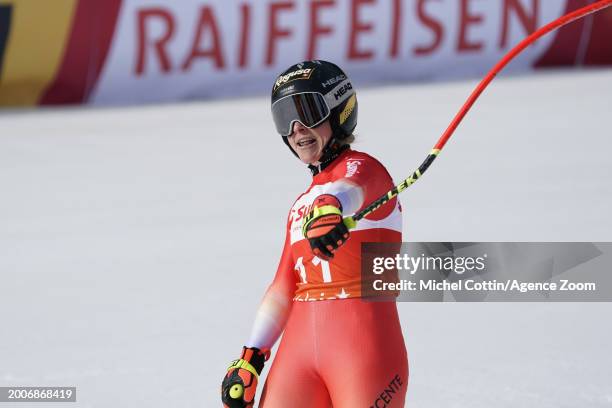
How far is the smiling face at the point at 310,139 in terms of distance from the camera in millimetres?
3031

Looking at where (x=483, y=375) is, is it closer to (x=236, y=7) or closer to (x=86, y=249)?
(x=86, y=249)

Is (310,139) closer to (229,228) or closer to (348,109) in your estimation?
(348,109)

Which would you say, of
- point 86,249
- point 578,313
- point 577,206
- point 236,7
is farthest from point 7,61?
point 578,313

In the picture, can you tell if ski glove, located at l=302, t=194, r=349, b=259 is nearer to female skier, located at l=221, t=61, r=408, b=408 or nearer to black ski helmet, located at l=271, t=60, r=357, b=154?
female skier, located at l=221, t=61, r=408, b=408

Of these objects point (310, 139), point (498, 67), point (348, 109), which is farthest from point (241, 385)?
point (498, 67)

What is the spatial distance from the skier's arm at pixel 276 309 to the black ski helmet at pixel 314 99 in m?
0.33

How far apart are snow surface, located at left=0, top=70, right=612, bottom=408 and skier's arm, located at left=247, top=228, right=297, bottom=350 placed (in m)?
1.01

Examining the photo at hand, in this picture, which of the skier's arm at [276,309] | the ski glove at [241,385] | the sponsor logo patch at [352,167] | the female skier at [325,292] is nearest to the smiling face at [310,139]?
the female skier at [325,292]

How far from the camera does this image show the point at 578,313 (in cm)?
489

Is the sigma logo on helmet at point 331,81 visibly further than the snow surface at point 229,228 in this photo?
No

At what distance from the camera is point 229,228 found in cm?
668

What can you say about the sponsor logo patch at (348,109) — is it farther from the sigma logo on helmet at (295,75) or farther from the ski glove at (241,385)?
the ski glove at (241,385)

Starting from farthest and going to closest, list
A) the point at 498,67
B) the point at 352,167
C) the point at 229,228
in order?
the point at 229,228 → the point at 352,167 → the point at 498,67

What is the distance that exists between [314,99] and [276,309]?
0.57m
